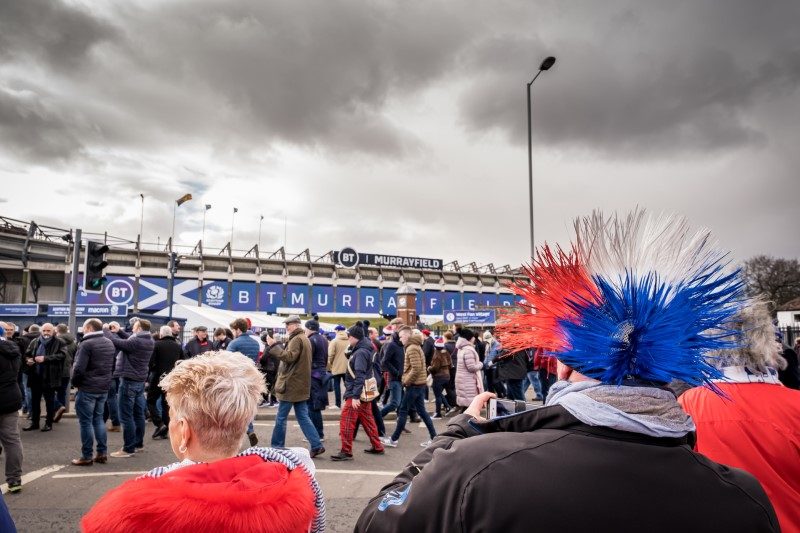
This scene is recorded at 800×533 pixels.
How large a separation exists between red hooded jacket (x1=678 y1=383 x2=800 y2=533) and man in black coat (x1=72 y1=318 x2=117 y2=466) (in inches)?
284

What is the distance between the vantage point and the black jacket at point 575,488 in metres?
1.04

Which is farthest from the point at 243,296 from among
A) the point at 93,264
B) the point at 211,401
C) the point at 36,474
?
the point at 211,401

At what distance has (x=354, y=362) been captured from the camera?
723cm

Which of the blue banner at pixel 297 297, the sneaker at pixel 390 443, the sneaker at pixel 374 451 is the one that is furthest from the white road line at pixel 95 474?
the blue banner at pixel 297 297

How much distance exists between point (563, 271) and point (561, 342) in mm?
236

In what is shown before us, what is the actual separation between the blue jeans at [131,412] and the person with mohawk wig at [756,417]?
24.7 ft

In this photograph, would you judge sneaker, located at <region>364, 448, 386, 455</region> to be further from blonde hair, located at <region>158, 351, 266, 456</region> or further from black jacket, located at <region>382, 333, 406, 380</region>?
blonde hair, located at <region>158, 351, 266, 456</region>

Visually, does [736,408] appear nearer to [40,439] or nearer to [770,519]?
[770,519]

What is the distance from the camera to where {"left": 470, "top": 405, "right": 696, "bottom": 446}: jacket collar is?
3.75 feet

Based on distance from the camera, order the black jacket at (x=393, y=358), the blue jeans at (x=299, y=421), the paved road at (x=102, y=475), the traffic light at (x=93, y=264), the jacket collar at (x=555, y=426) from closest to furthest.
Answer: the jacket collar at (x=555, y=426)
the paved road at (x=102, y=475)
the blue jeans at (x=299, y=421)
the black jacket at (x=393, y=358)
the traffic light at (x=93, y=264)

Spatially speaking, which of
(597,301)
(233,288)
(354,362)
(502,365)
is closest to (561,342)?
(597,301)

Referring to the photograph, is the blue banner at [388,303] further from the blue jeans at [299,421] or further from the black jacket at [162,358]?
the blue jeans at [299,421]

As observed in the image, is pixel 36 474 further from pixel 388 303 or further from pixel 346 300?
pixel 388 303

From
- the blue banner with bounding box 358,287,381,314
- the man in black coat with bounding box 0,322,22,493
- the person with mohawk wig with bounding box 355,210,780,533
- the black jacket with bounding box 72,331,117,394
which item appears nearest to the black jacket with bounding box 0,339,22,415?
the man in black coat with bounding box 0,322,22,493
